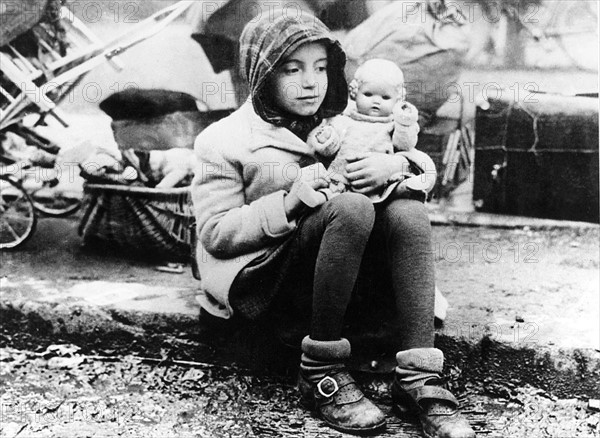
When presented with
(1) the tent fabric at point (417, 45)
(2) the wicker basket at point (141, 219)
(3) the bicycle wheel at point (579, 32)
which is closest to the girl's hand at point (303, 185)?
(1) the tent fabric at point (417, 45)

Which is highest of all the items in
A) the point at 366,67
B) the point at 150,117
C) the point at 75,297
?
the point at 366,67

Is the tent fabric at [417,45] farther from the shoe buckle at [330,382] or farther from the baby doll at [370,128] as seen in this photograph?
the shoe buckle at [330,382]

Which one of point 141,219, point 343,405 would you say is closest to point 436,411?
point 343,405

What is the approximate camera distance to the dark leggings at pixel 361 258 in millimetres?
2172

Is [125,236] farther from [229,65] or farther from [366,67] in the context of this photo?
[366,67]

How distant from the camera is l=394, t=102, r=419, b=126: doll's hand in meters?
2.29

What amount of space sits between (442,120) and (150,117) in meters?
1.24

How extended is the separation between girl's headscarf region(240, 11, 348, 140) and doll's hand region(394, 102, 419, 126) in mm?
297

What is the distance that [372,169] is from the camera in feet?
7.54

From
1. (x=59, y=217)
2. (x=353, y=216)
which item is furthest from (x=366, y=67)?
(x=59, y=217)

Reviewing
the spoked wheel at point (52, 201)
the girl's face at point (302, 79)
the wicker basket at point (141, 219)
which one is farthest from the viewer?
the spoked wheel at point (52, 201)

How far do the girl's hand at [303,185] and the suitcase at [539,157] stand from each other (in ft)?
Result: 3.47

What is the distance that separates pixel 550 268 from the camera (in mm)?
2959

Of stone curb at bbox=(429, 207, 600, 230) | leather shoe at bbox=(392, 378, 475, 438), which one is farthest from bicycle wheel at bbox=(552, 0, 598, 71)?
leather shoe at bbox=(392, 378, 475, 438)
